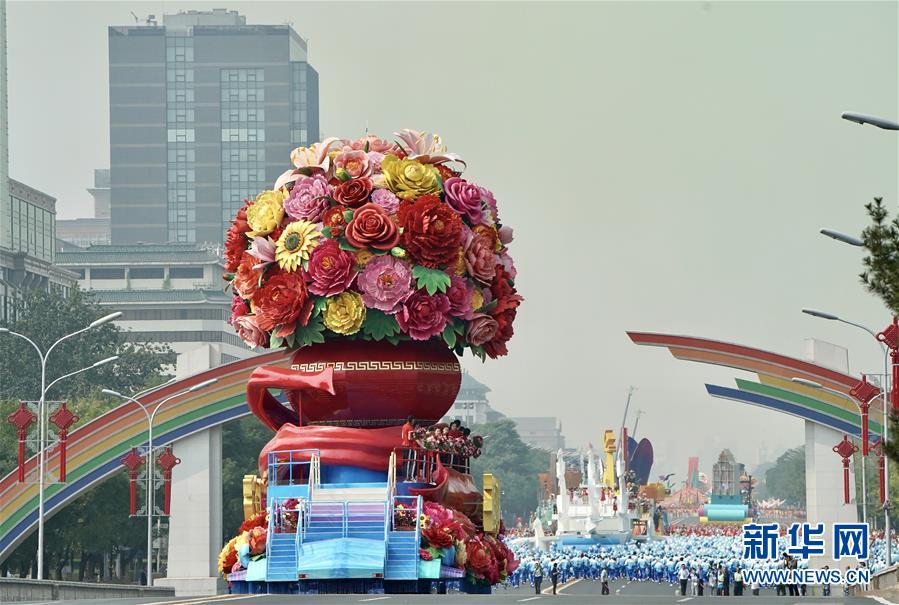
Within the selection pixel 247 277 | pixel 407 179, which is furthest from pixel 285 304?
pixel 407 179

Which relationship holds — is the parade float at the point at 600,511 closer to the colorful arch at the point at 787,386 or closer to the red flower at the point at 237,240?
the colorful arch at the point at 787,386

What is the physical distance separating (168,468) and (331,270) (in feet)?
93.7

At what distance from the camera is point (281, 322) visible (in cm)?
4156

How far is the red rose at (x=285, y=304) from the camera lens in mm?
41375

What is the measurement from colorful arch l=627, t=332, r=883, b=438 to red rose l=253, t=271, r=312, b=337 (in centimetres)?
2632

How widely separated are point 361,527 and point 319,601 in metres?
7.89

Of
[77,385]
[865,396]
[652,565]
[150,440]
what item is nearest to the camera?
[865,396]

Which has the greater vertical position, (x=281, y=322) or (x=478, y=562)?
(x=281, y=322)

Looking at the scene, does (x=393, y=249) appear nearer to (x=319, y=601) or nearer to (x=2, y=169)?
(x=319, y=601)

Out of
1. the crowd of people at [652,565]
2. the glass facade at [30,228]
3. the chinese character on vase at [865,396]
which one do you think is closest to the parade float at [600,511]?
the crowd of people at [652,565]

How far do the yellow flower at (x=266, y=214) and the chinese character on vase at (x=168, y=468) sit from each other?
25692mm

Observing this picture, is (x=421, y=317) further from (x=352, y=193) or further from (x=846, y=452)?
(x=846, y=452)

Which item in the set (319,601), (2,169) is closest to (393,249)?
A: (319,601)

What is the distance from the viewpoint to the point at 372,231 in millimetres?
41156
